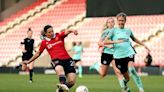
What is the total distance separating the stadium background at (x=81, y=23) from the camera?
33.6 metres

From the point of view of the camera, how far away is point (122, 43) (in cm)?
1385

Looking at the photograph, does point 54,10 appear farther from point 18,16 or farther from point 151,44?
point 151,44

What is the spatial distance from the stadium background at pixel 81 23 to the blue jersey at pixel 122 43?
1725 cm

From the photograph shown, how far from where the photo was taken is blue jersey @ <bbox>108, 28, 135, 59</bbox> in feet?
44.6

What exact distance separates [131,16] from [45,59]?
21.7 feet

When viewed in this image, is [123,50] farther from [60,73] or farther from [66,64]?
[60,73]

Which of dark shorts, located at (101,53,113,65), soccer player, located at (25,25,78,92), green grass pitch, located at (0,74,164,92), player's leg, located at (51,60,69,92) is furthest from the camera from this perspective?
green grass pitch, located at (0,74,164,92)

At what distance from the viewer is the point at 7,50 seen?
39.2 meters

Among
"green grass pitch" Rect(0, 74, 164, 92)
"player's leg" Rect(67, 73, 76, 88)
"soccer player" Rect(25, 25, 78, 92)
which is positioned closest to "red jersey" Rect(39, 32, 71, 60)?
"soccer player" Rect(25, 25, 78, 92)

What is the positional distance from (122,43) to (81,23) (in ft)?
80.9

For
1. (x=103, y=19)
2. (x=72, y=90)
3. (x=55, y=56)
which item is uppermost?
(x=103, y=19)

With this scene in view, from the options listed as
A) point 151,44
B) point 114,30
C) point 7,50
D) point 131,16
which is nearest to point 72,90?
point 114,30

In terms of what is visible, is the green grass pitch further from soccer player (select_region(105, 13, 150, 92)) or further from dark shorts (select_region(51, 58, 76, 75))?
dark shorts (select_region(51, 58, 76, 75))

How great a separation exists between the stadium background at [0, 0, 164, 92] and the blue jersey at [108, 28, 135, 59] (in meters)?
17.3
